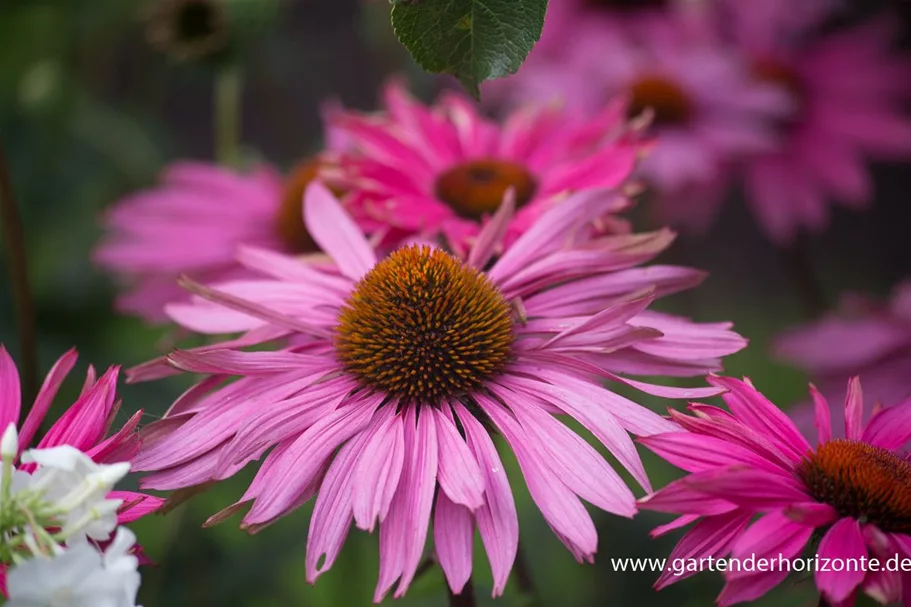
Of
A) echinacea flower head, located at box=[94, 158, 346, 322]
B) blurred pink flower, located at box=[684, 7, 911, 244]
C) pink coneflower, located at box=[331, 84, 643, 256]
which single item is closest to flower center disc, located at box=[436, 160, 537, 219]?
pink coneflower, located at box=[331, 84, 643, 256]

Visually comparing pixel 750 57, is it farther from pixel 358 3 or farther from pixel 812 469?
pixel 358 3

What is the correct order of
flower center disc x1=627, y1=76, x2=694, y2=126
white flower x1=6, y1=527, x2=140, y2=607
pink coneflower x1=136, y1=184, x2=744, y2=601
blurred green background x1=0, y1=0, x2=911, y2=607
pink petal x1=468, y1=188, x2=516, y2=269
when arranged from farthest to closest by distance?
flower center disc x1=627, y1=76, x2=694, y2=126 < blurred green background x1=0, y1=0, x2=911, y2=607 < pink petal x1=468, y1=188, x2=516, y2=269 < pink coneflower x1=136, y1=184, x2=744, y2=601 < white flower x1=6, y1=527, x2=140, y2=607

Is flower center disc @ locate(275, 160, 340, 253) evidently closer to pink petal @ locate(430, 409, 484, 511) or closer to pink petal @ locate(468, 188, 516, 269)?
pink petal @ locate(468, 188, 516, 269)

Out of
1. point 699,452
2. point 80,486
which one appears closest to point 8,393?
point 80,486

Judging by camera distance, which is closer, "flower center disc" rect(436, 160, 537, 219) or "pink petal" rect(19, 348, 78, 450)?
"pink petal" rect(19, 348, 78, 450)

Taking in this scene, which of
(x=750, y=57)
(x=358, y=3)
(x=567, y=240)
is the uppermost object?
(x=358, y=3)

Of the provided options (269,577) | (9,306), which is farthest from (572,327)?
(9,306)
